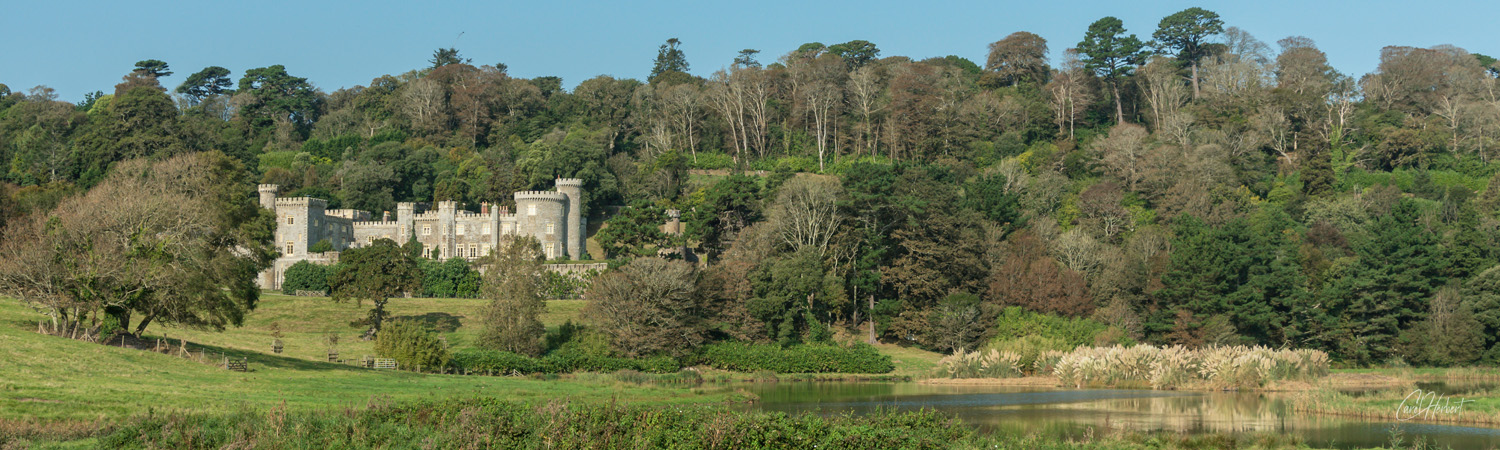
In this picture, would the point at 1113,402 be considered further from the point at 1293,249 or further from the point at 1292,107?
the point at 1292,107

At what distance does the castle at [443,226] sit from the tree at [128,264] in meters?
37.6

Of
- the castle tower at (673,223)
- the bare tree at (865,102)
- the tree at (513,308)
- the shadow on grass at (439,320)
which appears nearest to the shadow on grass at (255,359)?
the tree at (513,308)

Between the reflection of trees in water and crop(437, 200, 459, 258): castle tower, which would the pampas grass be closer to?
the reflection of trees in water

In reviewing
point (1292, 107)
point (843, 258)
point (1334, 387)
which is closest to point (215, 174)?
point (843, 258)

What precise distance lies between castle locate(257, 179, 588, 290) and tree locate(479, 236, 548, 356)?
1167 inches

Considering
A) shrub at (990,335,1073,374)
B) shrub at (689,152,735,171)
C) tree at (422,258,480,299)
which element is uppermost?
shrub at (689,152,735,171)

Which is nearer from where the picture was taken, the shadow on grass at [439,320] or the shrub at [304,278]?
the shadow on grass at [439,320]

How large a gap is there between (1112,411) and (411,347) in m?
24.8

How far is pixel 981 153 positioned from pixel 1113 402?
209ft

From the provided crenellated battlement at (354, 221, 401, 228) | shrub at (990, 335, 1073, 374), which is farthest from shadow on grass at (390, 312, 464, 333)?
crenellated battlement at (354, 221, 401, 228)

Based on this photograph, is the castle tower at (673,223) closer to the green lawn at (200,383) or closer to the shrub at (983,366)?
the green lawn at (200,383)

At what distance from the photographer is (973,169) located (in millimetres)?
95750

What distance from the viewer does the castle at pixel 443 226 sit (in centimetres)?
8600

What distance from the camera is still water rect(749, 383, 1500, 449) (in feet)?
94.3
